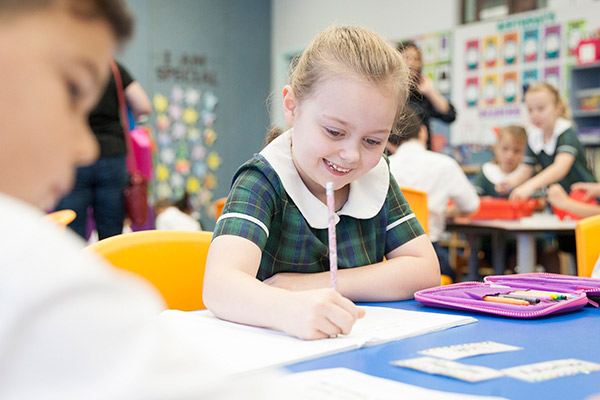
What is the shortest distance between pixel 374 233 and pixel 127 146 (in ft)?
5.38

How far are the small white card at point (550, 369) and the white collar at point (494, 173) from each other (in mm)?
3564

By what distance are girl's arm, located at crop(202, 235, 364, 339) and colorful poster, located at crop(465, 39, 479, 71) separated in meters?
Answer: 4.89

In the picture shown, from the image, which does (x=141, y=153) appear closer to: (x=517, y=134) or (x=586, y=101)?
(x=517, y=134)

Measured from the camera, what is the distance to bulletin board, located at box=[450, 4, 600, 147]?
501cm

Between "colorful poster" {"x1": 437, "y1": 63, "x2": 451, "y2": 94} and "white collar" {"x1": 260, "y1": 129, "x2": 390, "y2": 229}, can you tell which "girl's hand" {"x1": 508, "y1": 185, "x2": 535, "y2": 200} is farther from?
"colorful poster" {"x1": 437, "y1": 63, "x2": 451, "y2": 94}

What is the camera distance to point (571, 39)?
497 cm

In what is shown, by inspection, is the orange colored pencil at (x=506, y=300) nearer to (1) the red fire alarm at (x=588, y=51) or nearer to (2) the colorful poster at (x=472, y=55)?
(1) the red fire alarm at (x=588, y=51)

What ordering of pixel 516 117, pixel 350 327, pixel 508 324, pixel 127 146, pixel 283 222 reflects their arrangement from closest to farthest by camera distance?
pixel 350 327 < pixel 508 324 < pixel 283 222 < pixel 127 146 < pixel 516 117

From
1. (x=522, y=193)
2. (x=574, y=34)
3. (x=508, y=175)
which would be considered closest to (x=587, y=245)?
(x=522, y=193)

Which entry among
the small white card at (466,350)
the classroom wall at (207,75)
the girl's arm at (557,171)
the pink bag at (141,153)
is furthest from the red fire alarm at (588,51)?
the small white card at (466,350)

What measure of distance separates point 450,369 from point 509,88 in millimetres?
5127

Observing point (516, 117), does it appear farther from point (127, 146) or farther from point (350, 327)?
point (350, 327)

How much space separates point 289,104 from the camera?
1.31m

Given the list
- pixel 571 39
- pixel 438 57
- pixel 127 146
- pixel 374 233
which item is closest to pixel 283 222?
pixel 374 233
